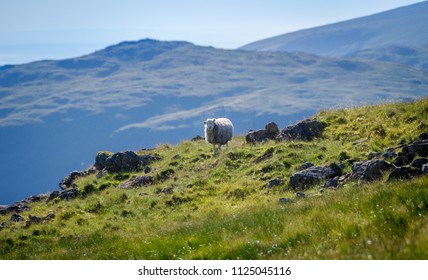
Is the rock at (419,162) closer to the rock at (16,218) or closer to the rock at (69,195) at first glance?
the rock at (16,218)

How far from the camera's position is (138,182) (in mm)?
27391

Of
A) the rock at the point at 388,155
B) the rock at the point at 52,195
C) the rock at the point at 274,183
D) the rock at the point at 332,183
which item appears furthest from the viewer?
the rock at the point at 52,195

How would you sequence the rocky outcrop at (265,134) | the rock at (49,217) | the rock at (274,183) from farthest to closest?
the rocky outcrop at (265,134) → the rock at (49,217) → the rock at (274,183)

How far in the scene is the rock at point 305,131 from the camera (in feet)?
91.4

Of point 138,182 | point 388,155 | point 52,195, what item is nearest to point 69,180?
point 52,195

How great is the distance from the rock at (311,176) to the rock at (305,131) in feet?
25.2

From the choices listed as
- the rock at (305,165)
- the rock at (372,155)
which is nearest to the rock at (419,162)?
the rock at (372,155)

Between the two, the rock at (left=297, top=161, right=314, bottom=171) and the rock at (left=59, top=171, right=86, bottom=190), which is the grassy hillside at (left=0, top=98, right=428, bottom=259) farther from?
the rock at (left=59, top=171, right=86, bottom=190)

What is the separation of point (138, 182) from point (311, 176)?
11251mm

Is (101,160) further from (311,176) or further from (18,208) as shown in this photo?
(311,176)

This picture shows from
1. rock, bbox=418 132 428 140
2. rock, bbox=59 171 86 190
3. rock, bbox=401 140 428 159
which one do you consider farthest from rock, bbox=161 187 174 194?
rock, bbox=59 171 86 190

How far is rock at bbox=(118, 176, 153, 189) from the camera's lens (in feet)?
89.2

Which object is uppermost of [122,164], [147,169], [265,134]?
[265,134]
